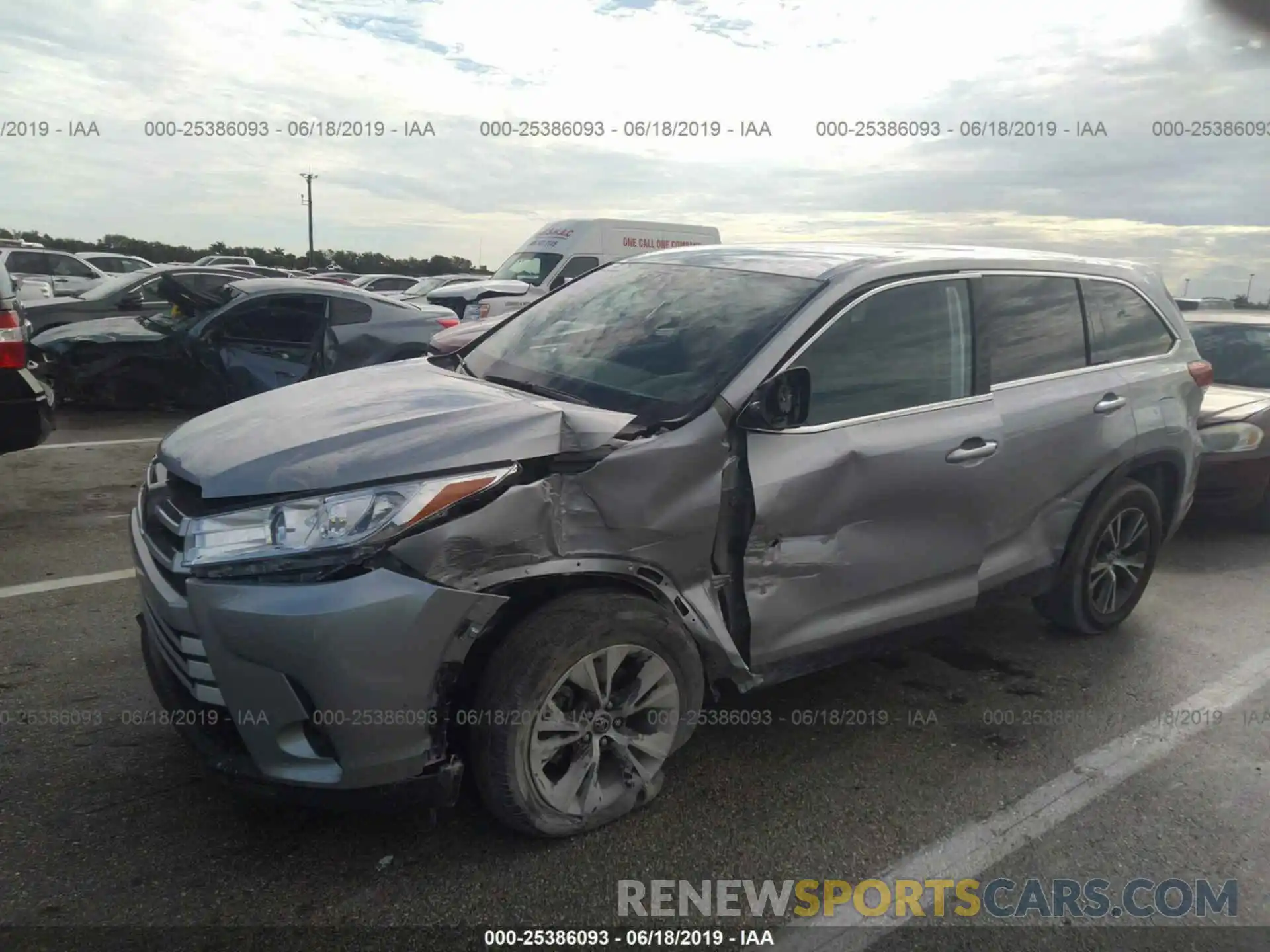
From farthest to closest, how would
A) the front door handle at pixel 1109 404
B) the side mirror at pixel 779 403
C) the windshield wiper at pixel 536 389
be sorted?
the front door handle at pixel 1109 404
the windshield wiper at pixel 536 389
the side mirror at pixel 779 403

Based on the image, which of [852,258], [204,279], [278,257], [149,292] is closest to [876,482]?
[852,258]

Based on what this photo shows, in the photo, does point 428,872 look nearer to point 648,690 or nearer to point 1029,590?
point 648,690

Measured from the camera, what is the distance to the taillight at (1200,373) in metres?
4.72

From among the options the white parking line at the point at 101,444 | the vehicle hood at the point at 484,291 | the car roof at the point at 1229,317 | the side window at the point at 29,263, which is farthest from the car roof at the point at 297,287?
the side window at the point at 29,263

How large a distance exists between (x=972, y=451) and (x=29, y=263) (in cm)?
2010

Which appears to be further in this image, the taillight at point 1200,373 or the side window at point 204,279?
the side window at point 204,279

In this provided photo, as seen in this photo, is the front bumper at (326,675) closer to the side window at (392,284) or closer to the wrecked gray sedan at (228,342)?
the wrecked gray sedan at (228,342)

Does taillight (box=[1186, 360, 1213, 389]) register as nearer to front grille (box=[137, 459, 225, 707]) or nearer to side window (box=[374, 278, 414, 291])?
front grille (box=[137, 459, 225, 707])

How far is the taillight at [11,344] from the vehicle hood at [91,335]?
12.7 feet

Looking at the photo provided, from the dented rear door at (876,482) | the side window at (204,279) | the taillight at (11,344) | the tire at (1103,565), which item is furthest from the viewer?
the side window at (204,279)

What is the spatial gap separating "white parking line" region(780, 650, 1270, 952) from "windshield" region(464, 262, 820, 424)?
5.00ft

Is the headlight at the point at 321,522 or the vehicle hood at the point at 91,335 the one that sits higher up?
the headlight at the point at 321,522

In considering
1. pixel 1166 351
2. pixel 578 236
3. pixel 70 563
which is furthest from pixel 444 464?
pixel 578 236

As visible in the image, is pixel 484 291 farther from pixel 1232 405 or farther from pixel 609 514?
pixel 609 514
